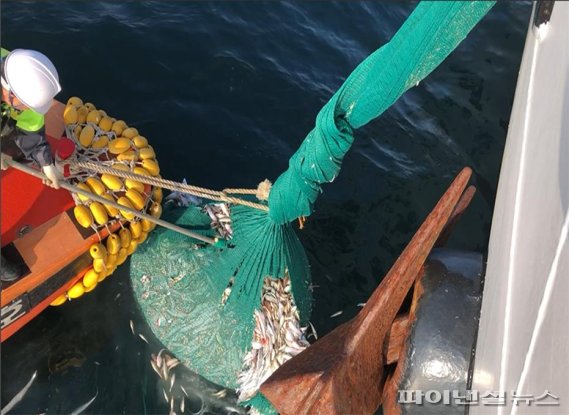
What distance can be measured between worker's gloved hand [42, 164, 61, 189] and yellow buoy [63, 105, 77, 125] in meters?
0.98

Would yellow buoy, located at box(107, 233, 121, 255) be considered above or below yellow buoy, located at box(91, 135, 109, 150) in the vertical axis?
below

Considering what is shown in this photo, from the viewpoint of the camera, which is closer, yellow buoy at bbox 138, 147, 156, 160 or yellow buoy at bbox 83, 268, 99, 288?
yellow buoy at bbox 83, 268, 99, 288

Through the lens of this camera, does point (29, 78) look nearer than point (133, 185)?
Yes

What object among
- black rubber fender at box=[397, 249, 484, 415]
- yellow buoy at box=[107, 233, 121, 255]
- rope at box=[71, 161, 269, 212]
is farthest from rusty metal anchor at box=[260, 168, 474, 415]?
yellow buoy at box=[107, 233, 121, 255]

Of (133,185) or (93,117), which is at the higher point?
(93,117)

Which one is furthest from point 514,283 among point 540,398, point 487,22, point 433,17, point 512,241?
point 487,22

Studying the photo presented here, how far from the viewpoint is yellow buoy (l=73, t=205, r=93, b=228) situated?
18.8ft

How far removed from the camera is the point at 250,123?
8.75 m

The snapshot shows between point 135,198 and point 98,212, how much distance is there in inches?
15.6

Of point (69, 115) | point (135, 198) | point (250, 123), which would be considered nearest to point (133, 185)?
point (135, 198)

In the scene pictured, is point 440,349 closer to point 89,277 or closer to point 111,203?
point 111,203

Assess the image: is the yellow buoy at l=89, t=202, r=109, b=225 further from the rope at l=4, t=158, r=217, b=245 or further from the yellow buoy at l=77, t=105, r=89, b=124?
the yellow buoy at l=77, t=105, r=89, b=124

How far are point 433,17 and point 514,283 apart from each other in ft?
4.93

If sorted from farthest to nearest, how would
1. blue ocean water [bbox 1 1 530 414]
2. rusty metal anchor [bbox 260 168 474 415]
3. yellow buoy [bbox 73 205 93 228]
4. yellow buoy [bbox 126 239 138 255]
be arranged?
blue ocean water [bbox 1 1 530 414]
yellow buoy [bbox 126 239 138 255]
yellow buoy [bbox 73 205 93 228]
rusty metal anchor [bbox 260 168 474 415]
